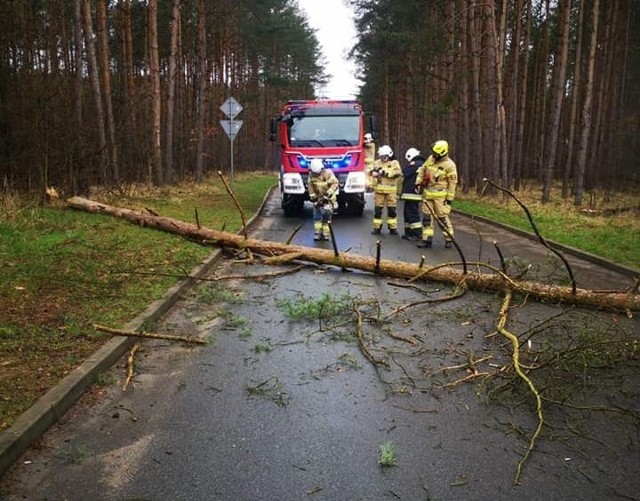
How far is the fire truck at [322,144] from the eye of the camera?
15.0 meters

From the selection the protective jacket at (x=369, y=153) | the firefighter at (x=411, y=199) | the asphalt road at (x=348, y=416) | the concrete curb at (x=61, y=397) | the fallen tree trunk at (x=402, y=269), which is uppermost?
the protective jacket at (x=369, y=153)

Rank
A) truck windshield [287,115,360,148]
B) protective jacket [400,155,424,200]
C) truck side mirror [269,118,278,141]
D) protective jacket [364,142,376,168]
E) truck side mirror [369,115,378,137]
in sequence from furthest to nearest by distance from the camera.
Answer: protective jacket [364,142,376,168] → truck side mirror [269,118,278,141] → truck windshield [287,115,360,148] → truck side mirror [369,115,378,137] → protective jacket [400,155,424,200]

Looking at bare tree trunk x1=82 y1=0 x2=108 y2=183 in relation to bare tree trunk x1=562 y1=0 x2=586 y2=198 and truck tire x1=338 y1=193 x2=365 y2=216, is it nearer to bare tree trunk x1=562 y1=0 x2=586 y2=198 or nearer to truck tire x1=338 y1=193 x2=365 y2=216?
truck tire x1=338 y1=193 x2=365 y2=216

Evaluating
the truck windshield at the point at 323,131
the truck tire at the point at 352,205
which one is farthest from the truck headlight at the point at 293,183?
the truck tire at the point at 352,205

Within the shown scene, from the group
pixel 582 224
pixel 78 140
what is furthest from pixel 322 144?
pixel 582 224

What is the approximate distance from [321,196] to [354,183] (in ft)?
13.0

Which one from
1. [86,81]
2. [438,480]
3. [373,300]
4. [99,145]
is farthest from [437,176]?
[86,81]

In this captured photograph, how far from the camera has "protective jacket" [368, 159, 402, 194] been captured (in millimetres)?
12133

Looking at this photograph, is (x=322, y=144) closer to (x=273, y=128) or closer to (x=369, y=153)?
(x=273, y=128)

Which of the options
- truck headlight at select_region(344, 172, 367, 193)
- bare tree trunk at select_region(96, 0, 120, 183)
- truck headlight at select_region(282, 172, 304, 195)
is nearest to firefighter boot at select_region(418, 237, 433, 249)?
truck headlight at select_region(344, 172, 367, 193)

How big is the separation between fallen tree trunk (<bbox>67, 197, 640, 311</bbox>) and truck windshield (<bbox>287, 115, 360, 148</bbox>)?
227 inches

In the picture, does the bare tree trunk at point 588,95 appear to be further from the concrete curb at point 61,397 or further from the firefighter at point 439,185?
the concrete curb at point 61,397

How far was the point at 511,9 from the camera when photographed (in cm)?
2630

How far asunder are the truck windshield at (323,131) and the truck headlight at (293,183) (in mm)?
951
